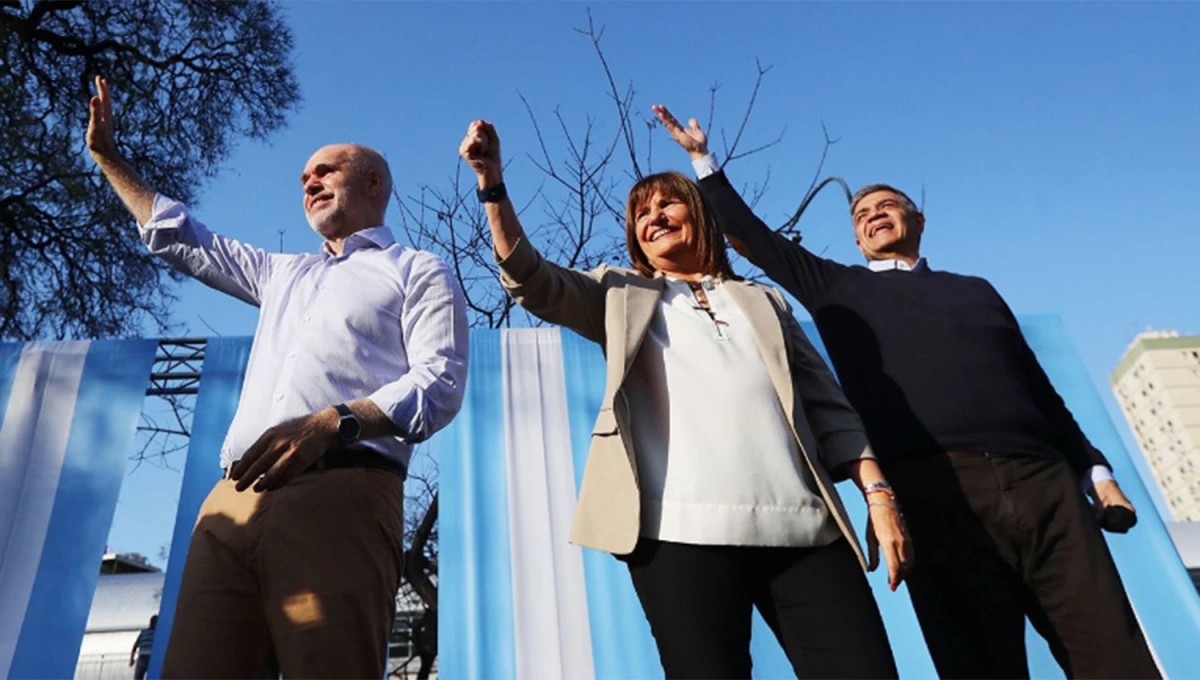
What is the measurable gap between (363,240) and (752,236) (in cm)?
101

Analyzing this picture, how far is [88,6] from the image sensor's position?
24.2 ft

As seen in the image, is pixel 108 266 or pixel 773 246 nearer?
pixel 773 246

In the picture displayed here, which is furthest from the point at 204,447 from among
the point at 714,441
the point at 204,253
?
the point at 714,441

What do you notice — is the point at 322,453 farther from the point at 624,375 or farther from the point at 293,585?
the point at 624,375

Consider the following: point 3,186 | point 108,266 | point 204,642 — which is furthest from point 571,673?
point 3,186

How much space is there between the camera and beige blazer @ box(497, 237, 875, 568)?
151cm

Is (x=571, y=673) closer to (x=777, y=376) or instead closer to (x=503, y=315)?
(x=777, y=376)

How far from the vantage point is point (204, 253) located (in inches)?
76.8

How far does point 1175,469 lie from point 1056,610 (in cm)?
8504

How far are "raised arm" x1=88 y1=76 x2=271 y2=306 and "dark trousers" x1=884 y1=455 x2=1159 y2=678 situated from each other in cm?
154

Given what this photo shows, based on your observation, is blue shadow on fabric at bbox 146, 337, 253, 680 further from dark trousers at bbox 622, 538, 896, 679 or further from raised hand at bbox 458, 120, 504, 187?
dark trousers at bbox 622, 538, 896, 679

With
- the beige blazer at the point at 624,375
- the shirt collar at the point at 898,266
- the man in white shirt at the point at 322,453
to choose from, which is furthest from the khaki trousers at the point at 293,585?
the shirt collar at the point at 898,266

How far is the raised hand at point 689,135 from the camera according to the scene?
231 cm

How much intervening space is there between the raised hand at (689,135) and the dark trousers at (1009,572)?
0.96m
